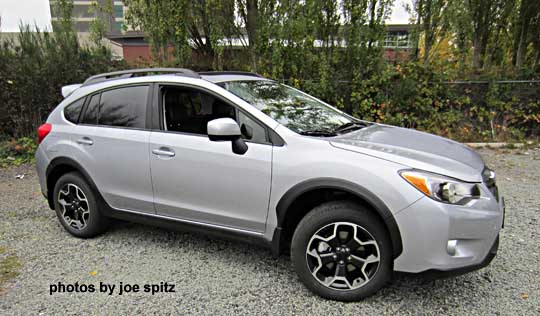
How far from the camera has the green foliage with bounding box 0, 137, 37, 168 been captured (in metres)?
7.39

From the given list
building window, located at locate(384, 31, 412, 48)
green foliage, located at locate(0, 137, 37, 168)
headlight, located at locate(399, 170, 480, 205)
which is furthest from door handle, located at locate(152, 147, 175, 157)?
building window, located at locate(384, 31, 412, 48)

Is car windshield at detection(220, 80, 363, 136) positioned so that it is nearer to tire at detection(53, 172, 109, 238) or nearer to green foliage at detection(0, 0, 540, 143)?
tire at detection(53, 172, 109, 238)

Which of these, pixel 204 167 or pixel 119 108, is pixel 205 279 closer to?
pixel 204 167

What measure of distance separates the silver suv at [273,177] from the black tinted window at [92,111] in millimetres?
14

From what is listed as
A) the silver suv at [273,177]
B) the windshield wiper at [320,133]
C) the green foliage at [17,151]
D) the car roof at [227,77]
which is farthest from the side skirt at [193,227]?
the green foliage at [17,151]

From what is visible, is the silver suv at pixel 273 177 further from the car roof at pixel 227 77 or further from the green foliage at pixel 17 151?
the green foliage at pixel 17 151

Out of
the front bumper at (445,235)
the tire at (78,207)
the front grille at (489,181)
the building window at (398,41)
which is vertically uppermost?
the building window at (398,41)

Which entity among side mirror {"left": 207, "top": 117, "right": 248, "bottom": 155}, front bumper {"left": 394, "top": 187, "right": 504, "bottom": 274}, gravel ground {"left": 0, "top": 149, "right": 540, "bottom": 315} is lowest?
gravel ground {"left": 0, "top": 149, "right": 540, "bottom": 315}

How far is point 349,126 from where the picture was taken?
3488 mm

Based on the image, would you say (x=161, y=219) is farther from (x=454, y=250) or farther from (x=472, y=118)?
(x=472, y=118)

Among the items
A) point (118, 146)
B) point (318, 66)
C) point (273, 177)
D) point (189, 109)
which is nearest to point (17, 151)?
point (118, 146)

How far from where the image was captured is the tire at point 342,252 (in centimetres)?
257

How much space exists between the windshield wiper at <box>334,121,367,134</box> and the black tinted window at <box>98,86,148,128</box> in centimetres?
174

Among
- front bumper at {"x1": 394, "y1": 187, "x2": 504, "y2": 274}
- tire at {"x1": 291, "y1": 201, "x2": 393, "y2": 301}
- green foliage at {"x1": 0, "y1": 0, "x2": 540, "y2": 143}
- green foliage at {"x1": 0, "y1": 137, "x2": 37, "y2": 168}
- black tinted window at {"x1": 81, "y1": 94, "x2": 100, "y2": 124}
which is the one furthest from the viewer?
green foliage at {"x1": 0, "y1": 0, "x2": 540, "y2": 143}
